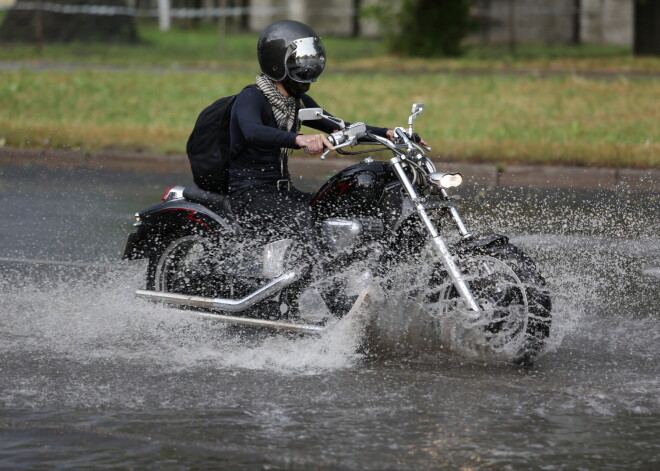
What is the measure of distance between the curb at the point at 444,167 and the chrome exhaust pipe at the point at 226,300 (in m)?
5.47

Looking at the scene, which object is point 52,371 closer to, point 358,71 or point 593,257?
point 593,257

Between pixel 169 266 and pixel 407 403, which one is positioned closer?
pixel 407 403

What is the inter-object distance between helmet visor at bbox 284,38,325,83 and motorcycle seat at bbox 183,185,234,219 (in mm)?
739

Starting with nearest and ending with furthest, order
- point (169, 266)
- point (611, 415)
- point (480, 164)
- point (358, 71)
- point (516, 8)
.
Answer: point (611, 415) → point (169, 266) → point (480, 164) → point (358, 71) → point (516, 8)

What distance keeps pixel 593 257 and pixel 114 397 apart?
4.09 m

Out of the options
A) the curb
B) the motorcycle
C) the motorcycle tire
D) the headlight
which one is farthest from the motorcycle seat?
the curb

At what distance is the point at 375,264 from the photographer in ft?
20.1

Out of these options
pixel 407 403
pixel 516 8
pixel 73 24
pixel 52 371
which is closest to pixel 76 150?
pixel 52 371

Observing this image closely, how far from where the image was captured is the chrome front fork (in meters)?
5.84

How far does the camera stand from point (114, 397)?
556 centimetres

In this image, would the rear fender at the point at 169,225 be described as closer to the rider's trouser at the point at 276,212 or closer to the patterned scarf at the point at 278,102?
the rider's trouser at the point at 276,212

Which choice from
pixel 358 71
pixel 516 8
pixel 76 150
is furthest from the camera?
pixel 516 8

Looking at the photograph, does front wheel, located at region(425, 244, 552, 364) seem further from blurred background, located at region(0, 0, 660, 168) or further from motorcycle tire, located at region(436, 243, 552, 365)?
blurred background, located at region(0, 0, 660, 168)

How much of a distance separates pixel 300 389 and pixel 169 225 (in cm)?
153
